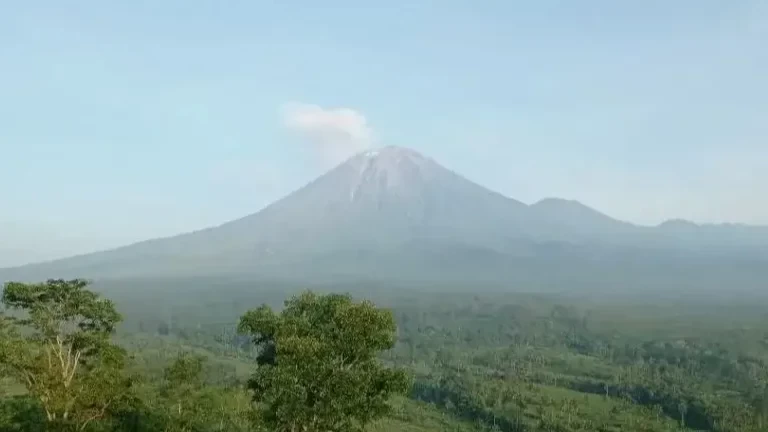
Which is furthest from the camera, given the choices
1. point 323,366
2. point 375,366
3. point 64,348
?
point 64,348

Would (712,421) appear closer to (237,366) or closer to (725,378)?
(725,378)

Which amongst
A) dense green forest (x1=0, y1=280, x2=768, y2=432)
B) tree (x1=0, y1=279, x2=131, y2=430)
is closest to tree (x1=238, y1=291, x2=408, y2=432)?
dense green forest (x1=0, y1=280, x2=768, y2=432)

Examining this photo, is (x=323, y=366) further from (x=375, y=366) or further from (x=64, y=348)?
(x=64, y=348)

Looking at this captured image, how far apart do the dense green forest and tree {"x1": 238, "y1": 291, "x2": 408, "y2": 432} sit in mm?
43

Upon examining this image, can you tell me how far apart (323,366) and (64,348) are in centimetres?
819

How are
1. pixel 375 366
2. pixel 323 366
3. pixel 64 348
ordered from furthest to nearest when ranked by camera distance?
pixel 64 348, pixel 375 366, pixel 323 366

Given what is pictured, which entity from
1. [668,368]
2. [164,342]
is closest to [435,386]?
[668,368]

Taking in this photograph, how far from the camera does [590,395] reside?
92125mm

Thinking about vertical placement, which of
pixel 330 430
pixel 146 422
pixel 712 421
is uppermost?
pixel 330 430

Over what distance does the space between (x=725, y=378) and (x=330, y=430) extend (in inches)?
4077

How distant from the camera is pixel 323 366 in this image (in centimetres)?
1594

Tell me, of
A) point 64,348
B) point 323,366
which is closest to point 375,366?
point 323,366

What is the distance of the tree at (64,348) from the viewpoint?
57.1ft

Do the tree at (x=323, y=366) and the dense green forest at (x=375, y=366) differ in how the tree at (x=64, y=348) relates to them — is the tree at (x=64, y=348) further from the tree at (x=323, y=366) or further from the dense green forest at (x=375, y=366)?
the tree at (x=323, y=366)
